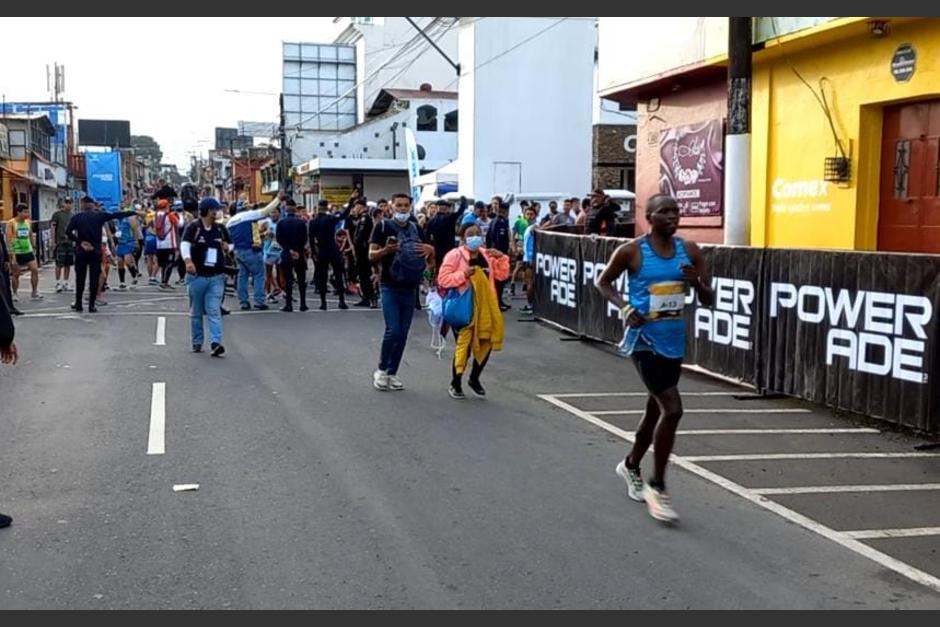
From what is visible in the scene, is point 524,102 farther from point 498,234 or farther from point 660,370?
point 660,370

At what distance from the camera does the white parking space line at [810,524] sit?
495cm

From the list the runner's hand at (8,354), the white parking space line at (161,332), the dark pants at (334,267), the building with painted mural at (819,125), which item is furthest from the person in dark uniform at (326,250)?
the runner's hand at (8,354)

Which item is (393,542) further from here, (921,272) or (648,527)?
(921,272)

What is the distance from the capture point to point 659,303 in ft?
19.3

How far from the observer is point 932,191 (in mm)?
11227

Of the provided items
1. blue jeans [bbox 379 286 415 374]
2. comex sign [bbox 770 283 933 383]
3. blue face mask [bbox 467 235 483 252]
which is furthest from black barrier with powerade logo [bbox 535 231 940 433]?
blue jeans [bbox 379 286 415 374]

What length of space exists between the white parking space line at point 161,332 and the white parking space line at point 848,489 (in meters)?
8.64

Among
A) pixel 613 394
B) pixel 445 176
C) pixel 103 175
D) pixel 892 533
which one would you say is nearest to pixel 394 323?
pixel 613 394

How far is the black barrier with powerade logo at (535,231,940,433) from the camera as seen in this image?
298 inches

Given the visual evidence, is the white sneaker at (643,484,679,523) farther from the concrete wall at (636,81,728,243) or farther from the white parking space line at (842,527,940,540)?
the concrete wall at (636,81,728,243)

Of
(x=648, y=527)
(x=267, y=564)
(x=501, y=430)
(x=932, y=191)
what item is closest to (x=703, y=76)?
(x=932, y=191)

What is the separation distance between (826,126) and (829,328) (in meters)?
4.91

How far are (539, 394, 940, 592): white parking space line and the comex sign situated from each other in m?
1.98

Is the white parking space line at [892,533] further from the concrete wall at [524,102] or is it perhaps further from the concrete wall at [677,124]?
the concrete wall at [524,102]
